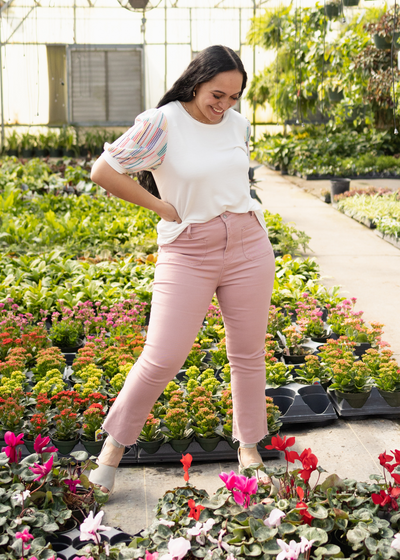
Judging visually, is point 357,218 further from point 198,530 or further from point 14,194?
point 198,530

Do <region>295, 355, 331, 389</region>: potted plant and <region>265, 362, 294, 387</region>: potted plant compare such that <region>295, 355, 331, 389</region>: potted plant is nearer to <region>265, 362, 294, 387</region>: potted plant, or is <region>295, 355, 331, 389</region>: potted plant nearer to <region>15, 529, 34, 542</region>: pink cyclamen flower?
<region>265, 362, 294, 387</region>: potted plant

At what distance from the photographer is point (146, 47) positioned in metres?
13.3

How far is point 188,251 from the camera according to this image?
1.92 metres

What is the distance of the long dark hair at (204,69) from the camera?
181 cm

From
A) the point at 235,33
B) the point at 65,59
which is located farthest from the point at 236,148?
the point at 235,33

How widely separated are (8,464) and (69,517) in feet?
0.87

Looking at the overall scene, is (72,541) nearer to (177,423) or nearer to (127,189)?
(177,423)

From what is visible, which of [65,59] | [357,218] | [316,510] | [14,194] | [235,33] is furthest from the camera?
[235,33]

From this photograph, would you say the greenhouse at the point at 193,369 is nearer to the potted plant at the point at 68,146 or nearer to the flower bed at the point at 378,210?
the flower bed at the point at 378,210

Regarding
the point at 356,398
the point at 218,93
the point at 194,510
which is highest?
the point at 218,93

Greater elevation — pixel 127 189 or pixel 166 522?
pixel 127 189

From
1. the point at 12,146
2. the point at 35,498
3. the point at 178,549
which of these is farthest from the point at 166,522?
the point at 12,146

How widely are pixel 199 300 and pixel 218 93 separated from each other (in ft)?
2.00

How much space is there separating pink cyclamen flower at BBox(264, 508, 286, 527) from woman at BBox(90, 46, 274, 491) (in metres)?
0.54
